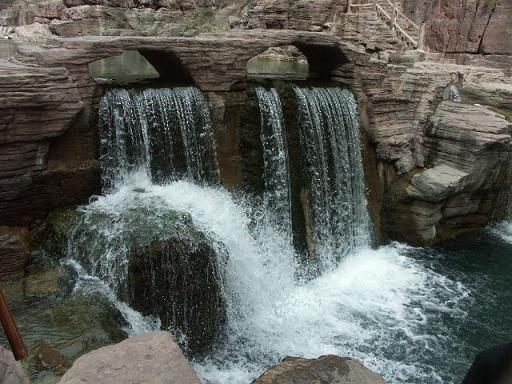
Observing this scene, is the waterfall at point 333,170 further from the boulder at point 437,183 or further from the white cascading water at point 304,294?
the boulder at point 437,183

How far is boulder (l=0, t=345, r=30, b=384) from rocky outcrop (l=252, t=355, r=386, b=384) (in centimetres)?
161

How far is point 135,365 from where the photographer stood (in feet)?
8.07

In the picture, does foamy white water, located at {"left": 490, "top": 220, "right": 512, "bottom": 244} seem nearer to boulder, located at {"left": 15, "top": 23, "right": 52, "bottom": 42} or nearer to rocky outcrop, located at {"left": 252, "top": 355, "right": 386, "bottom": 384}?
rocky outcrop, located at {"left": 252, "top": 355, "right": 386, "bottom": 384}

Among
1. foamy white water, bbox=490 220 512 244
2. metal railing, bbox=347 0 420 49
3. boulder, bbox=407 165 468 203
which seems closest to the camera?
boulder, bbox=407 165 468 203

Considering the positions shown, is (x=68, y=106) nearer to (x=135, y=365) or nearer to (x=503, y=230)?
(x=135, y=365)

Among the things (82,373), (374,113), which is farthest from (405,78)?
(82,373)

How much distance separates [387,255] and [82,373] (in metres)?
8.87

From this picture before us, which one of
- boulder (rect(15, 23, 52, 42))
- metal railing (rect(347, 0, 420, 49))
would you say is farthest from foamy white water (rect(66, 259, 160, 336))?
boulder (rect(15, 23, 52, 42))

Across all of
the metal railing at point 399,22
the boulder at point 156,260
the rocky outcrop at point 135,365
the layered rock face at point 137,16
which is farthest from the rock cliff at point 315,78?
the layered rock face at point 137,16

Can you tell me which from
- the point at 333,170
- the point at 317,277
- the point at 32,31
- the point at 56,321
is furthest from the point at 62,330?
the point at 32,31

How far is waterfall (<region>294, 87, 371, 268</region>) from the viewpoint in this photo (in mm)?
9945

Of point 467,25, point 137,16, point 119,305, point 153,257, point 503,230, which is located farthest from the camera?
point 137,16

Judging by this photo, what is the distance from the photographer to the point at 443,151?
10.8 meters

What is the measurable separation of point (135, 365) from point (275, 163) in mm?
7288
